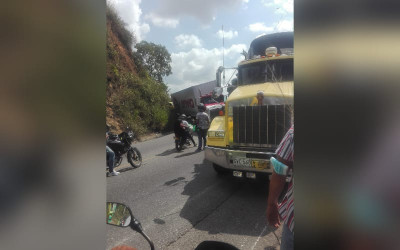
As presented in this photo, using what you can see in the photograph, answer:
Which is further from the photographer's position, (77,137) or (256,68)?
(256,68)

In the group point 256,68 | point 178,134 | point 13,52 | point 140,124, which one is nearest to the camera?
point 13,52

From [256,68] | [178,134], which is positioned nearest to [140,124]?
[178,134]

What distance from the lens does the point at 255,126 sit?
418 centimetres

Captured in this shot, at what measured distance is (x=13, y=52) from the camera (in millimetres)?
617

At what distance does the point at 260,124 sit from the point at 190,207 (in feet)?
5.92

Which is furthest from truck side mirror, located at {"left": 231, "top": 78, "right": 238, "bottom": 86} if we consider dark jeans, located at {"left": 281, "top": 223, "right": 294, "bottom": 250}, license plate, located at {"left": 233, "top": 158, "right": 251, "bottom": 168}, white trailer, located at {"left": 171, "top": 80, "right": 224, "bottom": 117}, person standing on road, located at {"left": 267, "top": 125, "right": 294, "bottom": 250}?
white trailer, located at {"left": 171, "top": 80, "right": 224, "bottom": 117}

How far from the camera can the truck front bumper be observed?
3.87m

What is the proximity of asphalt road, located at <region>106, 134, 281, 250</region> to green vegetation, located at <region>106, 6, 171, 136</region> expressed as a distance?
8.24 metres

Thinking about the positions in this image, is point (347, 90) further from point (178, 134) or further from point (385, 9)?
point (178, 134)

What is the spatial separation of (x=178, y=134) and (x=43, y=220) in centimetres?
821

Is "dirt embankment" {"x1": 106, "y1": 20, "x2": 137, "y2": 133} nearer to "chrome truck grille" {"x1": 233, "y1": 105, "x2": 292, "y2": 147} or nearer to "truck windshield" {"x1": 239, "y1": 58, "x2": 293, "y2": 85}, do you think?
"truck windshield" {"x1": 239, "y1": 58, "x2": 293, "y2": 85}

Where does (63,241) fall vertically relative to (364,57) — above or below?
below

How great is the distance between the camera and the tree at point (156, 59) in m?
25.8

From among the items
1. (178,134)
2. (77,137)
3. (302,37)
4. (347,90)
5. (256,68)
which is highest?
(256,68)
